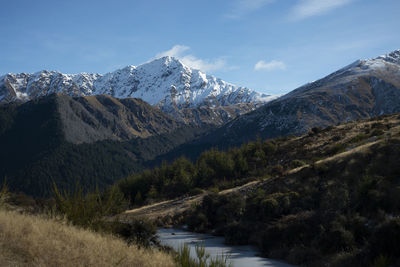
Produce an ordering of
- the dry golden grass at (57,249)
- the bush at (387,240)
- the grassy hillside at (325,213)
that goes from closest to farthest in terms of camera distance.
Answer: the dry golden grass at (57,249)
the bush at (387,240)
the grassy hillside at (325,213)

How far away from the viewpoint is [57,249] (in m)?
8.50

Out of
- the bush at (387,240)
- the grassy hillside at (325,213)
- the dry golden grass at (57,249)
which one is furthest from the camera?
the grassy hillside at (325,213)

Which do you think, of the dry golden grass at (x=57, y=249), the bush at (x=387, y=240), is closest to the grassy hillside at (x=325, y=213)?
the bush at (x=387, y=240)

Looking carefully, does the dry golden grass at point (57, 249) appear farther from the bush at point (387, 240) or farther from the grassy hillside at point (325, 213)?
the grassy hillside at point (325, 213)

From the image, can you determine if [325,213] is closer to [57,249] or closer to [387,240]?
[387,240]

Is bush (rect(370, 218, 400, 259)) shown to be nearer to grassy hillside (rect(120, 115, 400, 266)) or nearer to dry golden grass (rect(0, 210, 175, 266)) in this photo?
grassy hillside (rect(120, 115, 400, 266))

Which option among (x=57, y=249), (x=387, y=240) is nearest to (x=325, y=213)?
(x=387, y=240)

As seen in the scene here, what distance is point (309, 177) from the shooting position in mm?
25547

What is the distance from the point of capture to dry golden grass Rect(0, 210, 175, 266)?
8.03 meters

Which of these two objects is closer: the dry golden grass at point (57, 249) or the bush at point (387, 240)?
the dry golden grass at point (57, 249)

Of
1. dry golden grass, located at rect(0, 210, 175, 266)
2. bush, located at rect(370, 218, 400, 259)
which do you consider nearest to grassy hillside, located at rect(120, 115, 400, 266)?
bush, located at rect(370, 218, 400, 259)

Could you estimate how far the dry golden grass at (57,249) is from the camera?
8031mm

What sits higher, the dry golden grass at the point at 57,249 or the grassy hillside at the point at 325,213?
the dry golden grass at the point at 57,249

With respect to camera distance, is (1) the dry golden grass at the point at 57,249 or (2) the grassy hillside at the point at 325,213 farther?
(2) the grassy hillside at the point at 325,213
